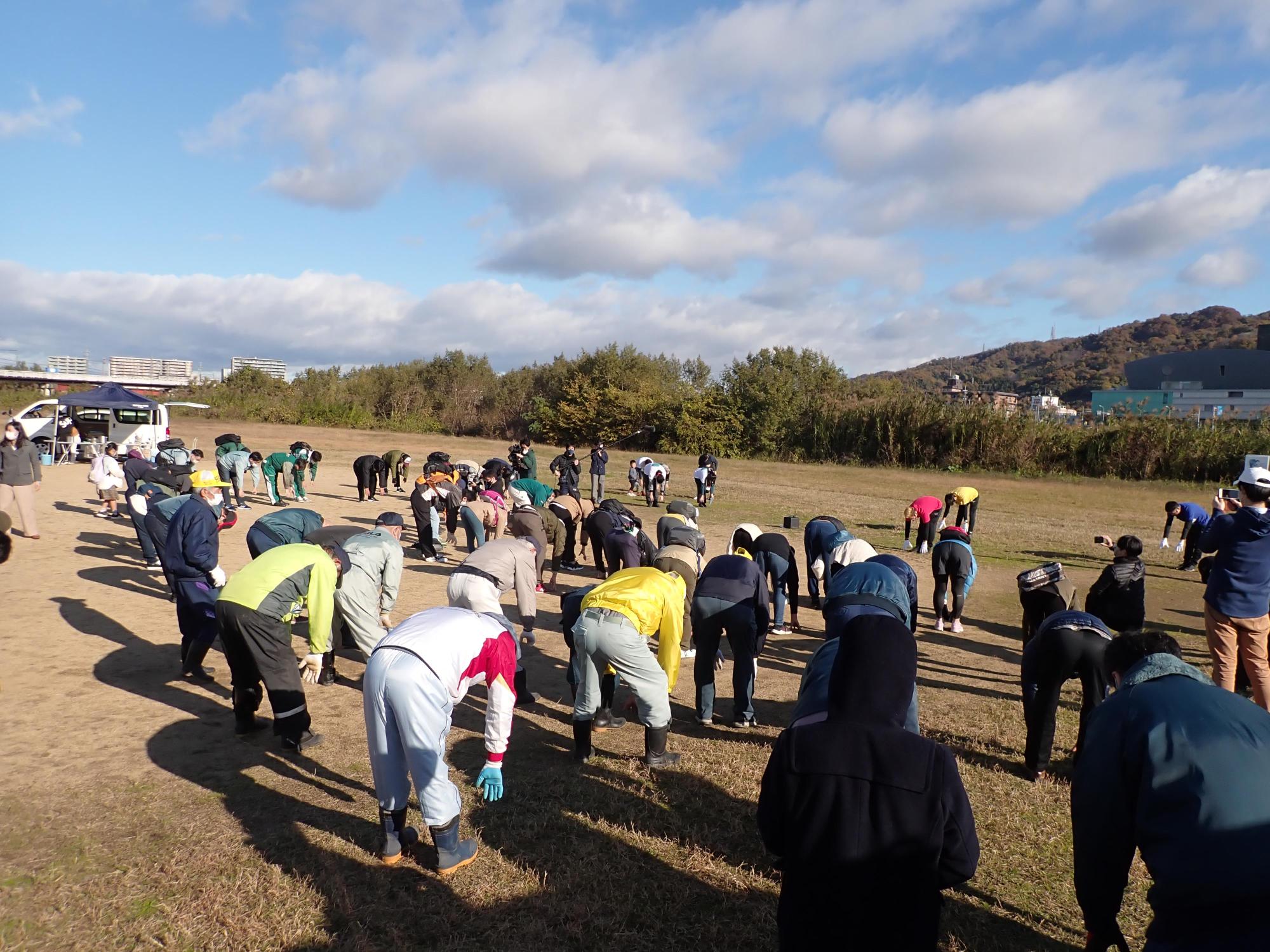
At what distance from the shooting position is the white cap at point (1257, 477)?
18.6 ft

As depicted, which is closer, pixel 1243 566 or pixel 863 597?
pixel 863 597

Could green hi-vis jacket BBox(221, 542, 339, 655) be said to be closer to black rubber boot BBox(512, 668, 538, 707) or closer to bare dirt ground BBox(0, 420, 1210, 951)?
bare dirt ground BBox(0, 420, 1210, 951)

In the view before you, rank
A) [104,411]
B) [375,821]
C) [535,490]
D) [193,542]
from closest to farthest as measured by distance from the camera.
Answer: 1. [375,821]
2. [193,542]
3. [535,490]
4. [104,411]

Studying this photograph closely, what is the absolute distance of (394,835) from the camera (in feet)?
13.9

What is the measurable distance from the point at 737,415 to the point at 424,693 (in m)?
42.4

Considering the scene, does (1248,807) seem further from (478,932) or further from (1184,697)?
(478,932)

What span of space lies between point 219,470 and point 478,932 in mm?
16091

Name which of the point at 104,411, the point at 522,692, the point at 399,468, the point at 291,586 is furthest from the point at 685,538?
the point at 104,411

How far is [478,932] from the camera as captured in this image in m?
3.76

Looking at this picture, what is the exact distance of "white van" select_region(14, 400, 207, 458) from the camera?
2381 cm

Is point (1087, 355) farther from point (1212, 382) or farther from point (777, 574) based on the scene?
point (777, 574)

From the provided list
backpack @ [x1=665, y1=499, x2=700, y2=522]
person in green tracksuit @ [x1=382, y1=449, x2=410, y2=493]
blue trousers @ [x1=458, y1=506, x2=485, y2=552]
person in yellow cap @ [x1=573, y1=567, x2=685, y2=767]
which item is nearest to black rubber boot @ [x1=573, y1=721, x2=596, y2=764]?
person in yellow cap @ [x1=573, y1=567, x2=685, y2=767]

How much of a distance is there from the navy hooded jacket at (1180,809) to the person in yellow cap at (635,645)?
117 inches

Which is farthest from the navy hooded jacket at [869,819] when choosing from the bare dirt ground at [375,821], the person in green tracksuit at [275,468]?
the person in green tracksuit at [275,468]
